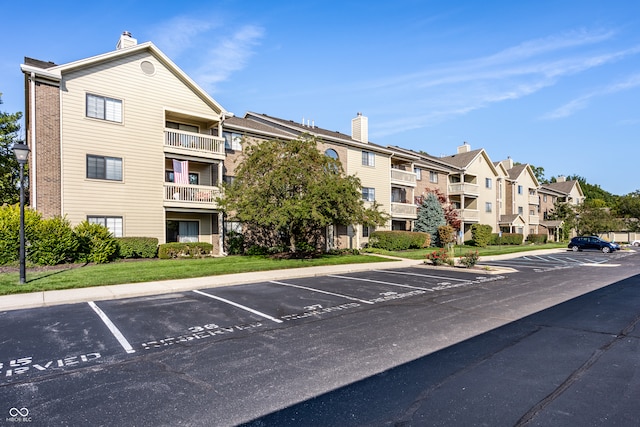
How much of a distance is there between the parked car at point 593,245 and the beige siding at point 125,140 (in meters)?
36.8

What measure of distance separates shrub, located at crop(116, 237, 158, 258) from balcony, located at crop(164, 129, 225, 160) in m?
5.29

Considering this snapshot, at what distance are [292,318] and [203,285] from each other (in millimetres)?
5320

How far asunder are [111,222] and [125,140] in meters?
4.51

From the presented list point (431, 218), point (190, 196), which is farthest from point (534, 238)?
point (190, 196)

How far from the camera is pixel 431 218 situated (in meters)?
35.5

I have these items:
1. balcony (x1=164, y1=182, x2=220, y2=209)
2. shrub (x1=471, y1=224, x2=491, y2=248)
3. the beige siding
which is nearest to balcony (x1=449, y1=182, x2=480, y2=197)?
shrub (x1=471, y1=224, x2=491, y2=248)

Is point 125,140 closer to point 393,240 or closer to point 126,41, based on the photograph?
point 126,41

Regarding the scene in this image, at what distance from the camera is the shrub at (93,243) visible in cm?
1725

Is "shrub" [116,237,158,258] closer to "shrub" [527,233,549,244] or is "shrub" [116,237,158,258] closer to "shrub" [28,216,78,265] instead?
"shrub" [28,216,78,265]

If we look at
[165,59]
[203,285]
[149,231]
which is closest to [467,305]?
[203,285]

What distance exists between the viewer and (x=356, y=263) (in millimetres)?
19891

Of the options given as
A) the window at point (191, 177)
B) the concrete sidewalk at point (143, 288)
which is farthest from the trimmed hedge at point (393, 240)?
the window at point (191, 177)

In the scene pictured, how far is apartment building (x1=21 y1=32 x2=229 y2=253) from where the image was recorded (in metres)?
18.0

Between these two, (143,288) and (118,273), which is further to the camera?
(118,273)
